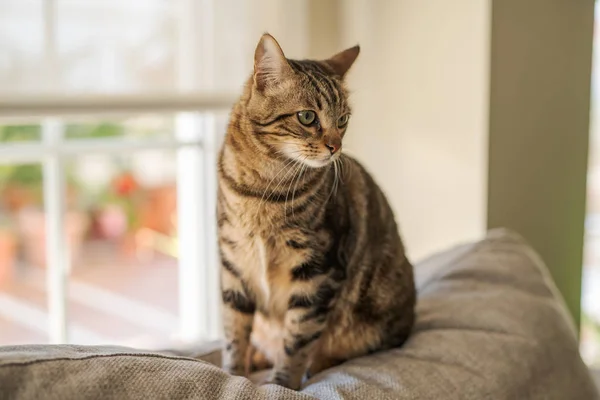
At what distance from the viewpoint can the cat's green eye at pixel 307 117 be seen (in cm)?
119

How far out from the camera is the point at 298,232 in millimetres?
1223

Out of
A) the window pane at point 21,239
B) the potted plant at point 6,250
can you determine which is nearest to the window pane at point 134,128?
the window pane at point 21,239

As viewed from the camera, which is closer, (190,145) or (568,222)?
(190,145)

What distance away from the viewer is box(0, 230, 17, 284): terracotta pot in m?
2.43

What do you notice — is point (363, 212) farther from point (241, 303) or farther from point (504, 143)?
point (504, 143)

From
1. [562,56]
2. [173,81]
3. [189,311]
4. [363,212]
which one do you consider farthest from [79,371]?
[562,56]

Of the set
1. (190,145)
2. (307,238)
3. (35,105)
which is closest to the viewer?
(307,238)

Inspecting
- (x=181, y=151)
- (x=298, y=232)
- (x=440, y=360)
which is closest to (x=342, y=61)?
(x=298, y=232)

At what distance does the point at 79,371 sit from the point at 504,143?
1.40 meters

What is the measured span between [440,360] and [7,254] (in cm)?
169

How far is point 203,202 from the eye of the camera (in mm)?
2096

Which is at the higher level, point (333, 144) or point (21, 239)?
point (333, 144)

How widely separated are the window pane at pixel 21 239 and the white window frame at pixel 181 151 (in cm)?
46

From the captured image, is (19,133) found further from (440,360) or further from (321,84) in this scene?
(440,360)
